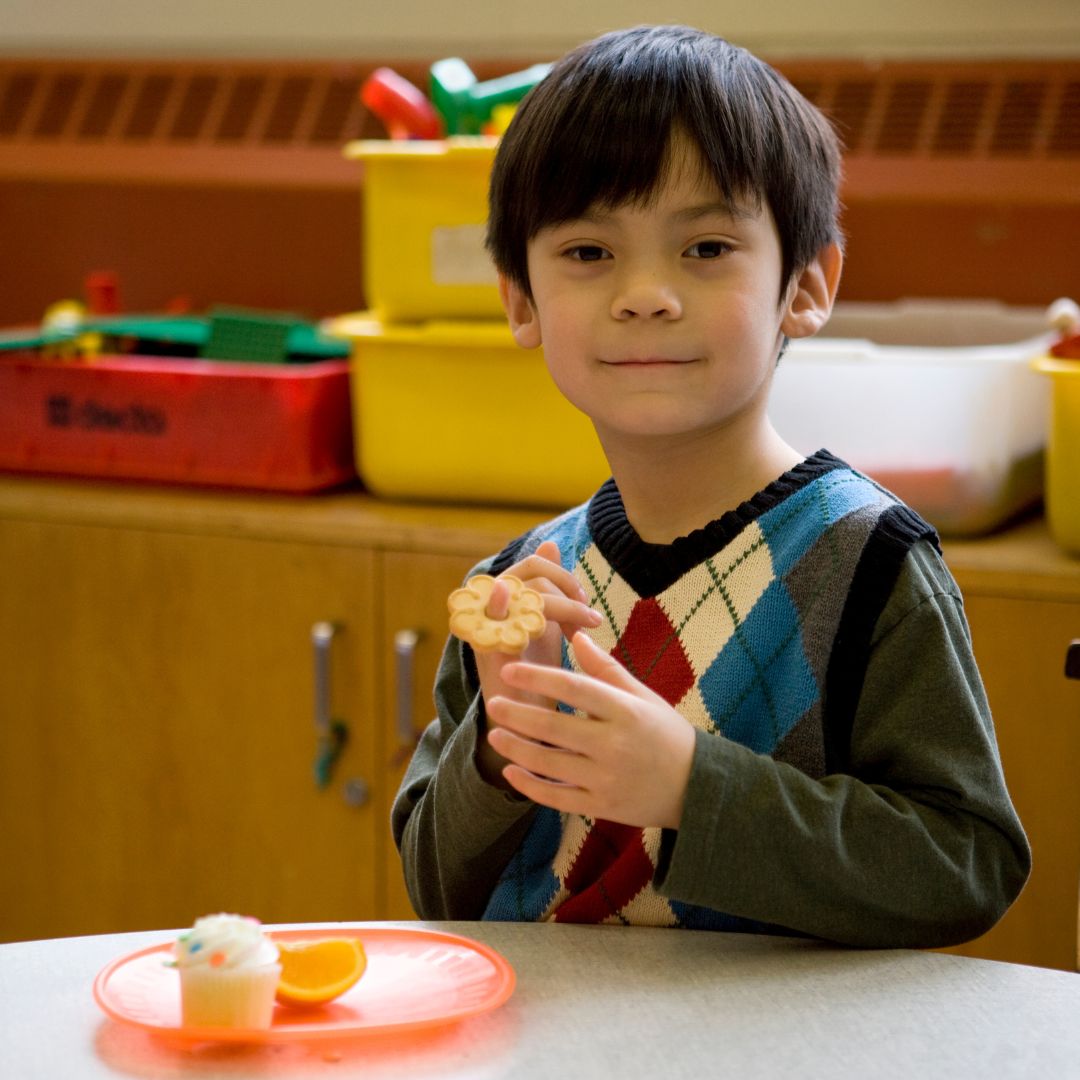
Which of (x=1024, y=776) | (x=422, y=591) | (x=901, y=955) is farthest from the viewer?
(x=422, y=591)

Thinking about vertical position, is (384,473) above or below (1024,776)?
above

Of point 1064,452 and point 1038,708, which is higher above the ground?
point 1064,452

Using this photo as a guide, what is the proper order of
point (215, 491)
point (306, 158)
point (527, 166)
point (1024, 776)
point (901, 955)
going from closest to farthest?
point (901, 955), point (527, 166), point (1024, 776), point (215, 491), point (306, 158)

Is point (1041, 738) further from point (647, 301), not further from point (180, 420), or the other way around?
point (180, 420)

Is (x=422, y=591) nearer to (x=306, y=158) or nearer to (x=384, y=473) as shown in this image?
(x=384, y=473)

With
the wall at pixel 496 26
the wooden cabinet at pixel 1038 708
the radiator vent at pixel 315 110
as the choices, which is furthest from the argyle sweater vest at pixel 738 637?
the wall at pixel 496 26

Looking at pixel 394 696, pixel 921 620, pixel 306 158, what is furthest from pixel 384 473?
pixel 921 620

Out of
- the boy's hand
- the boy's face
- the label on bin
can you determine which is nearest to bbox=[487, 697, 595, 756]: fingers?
the boy's hand

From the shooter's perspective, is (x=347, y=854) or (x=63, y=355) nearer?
(x=347, y=854)

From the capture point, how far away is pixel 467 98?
1638 mm

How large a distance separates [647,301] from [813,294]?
0.56 ft

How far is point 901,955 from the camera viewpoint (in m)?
0.80

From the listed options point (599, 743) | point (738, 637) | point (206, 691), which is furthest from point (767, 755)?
point (206, 691)

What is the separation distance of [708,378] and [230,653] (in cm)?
102
